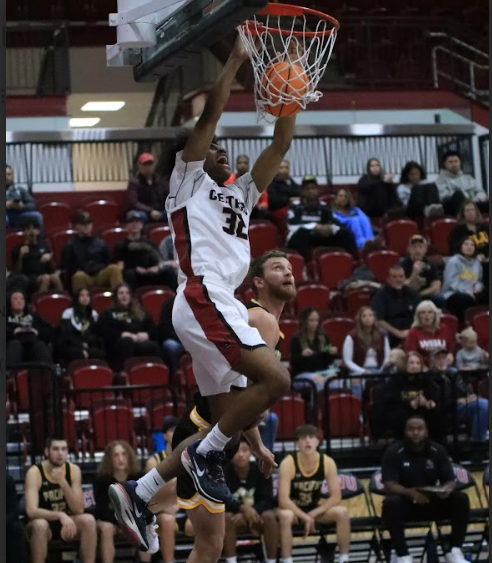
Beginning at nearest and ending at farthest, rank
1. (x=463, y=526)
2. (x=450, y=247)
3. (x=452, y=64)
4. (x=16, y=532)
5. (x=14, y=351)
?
1. (x=16, y=532)
2. (x=463, y=526)
3. (x=14, y=351)
4. (x=450, y=247)
5. (x=452, y=64)

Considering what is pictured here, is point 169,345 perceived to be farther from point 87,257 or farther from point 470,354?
point 470,354

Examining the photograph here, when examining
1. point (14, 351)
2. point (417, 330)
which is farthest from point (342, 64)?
point (14, 351)

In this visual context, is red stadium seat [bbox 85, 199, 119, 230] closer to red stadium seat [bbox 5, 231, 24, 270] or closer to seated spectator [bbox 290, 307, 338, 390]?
red stadium seat [bbox 5, 231, 24, 270]

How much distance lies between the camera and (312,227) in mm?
16766

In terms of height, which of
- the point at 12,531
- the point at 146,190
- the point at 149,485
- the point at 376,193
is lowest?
the point at 12,531

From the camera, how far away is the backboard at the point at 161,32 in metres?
6.24

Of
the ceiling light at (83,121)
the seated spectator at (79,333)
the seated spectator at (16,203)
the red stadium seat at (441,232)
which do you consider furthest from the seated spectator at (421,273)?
the ceiling light at (83,121)

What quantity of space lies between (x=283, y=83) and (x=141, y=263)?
9.12 metres

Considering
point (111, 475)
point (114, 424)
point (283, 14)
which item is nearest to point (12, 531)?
point (111, 475)

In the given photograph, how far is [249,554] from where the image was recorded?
12414 mm

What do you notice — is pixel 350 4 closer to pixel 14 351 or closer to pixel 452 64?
pixel 452 64

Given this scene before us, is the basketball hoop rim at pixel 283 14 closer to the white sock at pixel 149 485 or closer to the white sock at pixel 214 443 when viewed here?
the white sock at pixel 214 443

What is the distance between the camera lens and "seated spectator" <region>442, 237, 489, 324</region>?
51.4 feet

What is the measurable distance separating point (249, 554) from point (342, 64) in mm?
11811
